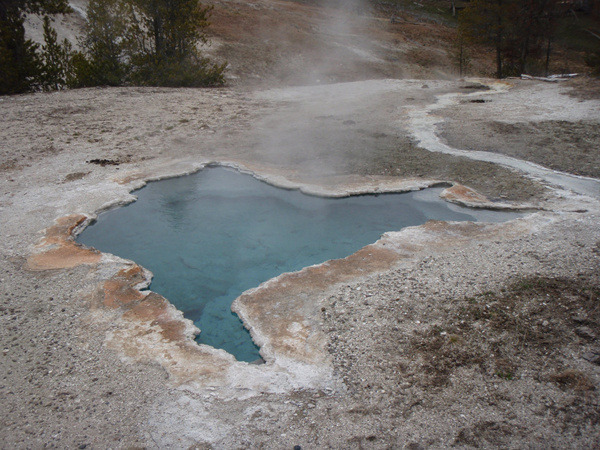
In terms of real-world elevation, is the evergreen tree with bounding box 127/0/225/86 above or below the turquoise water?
above

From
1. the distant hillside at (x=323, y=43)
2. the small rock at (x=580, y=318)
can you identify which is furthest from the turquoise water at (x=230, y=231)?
the distant hillside at (x=323, y=43)

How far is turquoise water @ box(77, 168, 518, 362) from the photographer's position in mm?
4367

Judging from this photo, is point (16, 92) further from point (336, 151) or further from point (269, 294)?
point (269, 294)

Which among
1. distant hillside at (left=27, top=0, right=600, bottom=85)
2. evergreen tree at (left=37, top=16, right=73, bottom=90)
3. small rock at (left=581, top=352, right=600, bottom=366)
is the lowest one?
small rock at (left=581, top=352, right=600, bottom=366)

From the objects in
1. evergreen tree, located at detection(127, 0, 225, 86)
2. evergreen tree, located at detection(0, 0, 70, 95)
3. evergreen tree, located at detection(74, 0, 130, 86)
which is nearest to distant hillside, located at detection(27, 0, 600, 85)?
evergreen tree, located at detection(127, 0, 225, 86)

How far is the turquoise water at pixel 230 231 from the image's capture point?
4.37m

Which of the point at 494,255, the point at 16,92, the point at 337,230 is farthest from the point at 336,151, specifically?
the point at 16,92

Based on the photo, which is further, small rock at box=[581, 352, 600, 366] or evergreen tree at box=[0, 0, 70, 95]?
evergreen tree at box=[0, 0, 70, 95]

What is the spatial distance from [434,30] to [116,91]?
22801 mm

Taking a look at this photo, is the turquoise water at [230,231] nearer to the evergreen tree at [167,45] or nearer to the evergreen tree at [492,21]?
the evergreen tree at [167,45]

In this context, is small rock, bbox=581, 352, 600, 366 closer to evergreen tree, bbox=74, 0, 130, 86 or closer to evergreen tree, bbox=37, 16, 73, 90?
evergreen tree, bbox=74, 0, 130, 86

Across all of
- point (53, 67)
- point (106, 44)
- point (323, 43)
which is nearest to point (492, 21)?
point (323, 43)

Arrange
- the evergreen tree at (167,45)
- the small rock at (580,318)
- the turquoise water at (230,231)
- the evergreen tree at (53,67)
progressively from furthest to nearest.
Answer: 1. the evergreen tree at (167,45)
2. the evergreen tree at (53,67)
3. the turquoise water at (230,231)
4. the small rock at (580,318)

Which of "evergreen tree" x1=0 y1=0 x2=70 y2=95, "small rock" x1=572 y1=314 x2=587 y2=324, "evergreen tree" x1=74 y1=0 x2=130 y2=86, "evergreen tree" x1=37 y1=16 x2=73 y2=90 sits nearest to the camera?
"small rock" x1=572 y1=314 x2=587 y2=324
